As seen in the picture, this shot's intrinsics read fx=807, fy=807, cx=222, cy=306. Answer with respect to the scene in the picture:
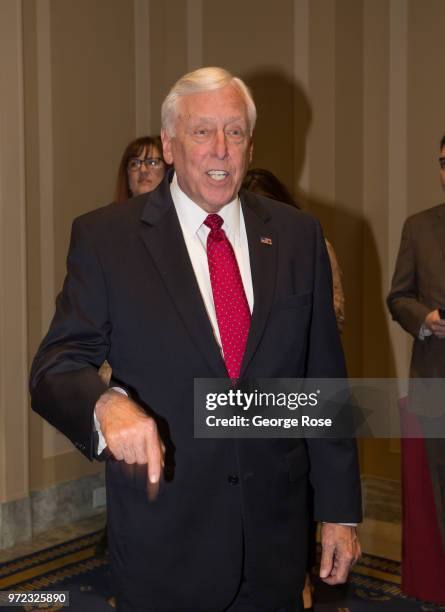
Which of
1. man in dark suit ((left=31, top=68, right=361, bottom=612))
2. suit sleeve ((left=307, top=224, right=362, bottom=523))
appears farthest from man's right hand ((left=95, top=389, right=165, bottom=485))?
suit sleeve ((left=307, top=224, right=362, bottom=523))

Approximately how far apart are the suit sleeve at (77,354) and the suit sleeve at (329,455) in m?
0.49

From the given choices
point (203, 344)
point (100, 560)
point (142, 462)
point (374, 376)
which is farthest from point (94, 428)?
point (374, 376)

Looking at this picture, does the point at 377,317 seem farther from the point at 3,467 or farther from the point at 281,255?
the point at 281,255

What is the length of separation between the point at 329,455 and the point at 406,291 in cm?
207

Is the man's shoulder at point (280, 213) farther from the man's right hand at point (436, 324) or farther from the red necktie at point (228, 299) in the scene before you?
the man's right hand at point (436, 324)

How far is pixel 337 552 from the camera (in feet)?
5.94

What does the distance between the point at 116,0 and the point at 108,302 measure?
12.5 ft

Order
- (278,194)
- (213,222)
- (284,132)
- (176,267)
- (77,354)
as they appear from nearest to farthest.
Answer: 1. (77,354)
2. (176,267)
3. (213,222)
4. (278,194)
5. (284,132)

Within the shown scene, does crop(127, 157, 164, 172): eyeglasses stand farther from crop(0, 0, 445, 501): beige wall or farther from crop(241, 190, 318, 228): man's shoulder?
crop(241, 190, 318, 228): man's shoulder

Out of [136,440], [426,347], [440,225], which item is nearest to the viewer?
[136,440]

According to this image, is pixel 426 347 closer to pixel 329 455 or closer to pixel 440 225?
pixel 440 225

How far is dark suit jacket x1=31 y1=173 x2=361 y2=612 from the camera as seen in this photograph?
1688 millimetres

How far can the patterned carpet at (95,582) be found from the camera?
3.43 metres

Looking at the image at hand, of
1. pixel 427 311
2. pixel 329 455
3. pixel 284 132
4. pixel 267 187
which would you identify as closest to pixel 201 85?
pixel 329 455
